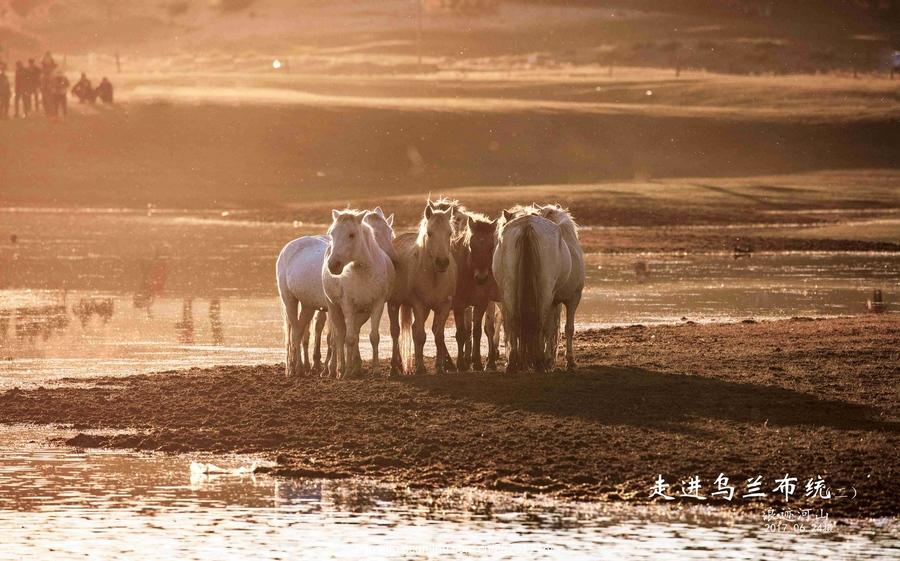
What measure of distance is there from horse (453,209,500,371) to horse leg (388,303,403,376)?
63 cm

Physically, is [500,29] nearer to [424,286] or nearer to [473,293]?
[473,293]

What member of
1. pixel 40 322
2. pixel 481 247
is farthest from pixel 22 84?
pixel 481 247

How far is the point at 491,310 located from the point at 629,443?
567cm

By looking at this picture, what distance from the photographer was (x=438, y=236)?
16391 millimetres

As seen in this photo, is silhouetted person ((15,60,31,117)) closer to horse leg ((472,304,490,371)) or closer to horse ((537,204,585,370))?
horse ((537,204,585,370))

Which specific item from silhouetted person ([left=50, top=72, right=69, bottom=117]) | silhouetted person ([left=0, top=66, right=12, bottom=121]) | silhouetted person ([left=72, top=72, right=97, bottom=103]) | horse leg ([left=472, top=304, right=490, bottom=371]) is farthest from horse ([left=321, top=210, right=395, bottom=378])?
silhouetted person ([left=72, top=72, right=97, bottom=103])

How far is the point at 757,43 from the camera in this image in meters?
149

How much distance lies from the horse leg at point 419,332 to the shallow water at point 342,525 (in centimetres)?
487

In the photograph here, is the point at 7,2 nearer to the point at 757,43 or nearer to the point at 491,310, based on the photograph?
the point at 757,43

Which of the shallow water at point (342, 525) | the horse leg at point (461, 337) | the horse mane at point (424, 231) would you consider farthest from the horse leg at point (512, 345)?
the shallow water at point (342, 525)

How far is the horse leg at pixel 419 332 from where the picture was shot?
16.8 metres

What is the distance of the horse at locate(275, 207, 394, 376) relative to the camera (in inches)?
678

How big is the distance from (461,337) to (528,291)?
164 centimetres

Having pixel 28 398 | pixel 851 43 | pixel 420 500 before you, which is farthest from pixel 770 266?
pixel 851 43
